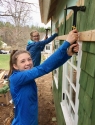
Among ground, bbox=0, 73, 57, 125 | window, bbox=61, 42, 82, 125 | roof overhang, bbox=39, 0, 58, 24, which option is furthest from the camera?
ground, bbox=0, 73, 57, 125

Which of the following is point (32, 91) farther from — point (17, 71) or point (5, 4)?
point (5, 4)

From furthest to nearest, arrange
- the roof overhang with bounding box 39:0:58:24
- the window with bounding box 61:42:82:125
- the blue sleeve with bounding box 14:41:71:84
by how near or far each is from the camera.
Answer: the roof overhang with bounding box 39:0:58:24, the window with bounding box 61:42:82:125, the blue sleeve with bounding box 14:41:71:84

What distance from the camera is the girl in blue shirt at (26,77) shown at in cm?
141

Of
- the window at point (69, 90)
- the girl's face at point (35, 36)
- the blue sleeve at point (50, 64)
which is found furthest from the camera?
the girl's face at point (35, 36)

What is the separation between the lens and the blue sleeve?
137cm

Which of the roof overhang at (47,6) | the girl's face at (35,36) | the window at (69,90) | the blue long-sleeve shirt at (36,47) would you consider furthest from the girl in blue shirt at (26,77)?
the girl's face at (35,36)

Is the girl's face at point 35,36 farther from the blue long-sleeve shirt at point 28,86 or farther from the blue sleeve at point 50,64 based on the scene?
the blue sleeve at point 50,64

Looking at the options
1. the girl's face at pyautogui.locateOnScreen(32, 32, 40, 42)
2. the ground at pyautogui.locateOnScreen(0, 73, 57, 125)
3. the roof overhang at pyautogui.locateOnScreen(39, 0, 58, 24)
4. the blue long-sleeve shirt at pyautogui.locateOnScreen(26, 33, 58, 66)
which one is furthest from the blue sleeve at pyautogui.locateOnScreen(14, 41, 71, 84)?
the ground at pyautogui.locateOnScreen(0, 73, 57, 125)

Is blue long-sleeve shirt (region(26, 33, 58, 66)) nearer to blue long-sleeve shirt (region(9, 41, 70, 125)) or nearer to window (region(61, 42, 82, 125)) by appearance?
window (region(61, 42, 82, 125))

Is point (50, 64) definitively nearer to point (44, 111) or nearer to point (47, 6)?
point (47, 6)

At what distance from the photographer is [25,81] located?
1551mm

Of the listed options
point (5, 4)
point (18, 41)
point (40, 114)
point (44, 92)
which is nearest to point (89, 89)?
point (40, 114)

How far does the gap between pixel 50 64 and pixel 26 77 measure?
27 cm

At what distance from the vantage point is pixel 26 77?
152 centimetres
